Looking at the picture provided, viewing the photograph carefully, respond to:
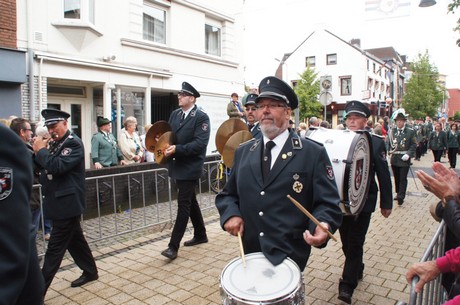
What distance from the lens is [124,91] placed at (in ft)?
42.4

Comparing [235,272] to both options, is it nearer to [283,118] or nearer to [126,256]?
[283,118]

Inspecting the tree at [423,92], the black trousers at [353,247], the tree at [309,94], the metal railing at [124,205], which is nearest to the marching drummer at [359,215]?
the black trousers at [353,247]

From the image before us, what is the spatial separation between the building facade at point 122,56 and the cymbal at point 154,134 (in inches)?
250

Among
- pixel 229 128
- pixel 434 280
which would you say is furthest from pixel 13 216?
pixel 229 128

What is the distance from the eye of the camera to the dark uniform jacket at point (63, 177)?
415cm

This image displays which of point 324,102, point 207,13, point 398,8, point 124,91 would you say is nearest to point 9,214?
point 398,8

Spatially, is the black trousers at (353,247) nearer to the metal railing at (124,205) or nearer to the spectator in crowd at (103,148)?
the metal railing at (124,205)

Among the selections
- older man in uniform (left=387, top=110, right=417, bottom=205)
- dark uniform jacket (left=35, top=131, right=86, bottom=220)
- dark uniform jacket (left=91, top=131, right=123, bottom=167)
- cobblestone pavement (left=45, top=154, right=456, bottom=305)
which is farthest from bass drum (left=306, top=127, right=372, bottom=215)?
older man in uniform (left=387, top=110, right=417, bottom=205)

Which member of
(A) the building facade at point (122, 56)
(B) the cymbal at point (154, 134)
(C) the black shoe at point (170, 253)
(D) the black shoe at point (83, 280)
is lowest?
(D) the black shoe at point (83, 280)

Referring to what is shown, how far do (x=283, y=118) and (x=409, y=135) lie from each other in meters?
7.64

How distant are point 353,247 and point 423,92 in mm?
53750

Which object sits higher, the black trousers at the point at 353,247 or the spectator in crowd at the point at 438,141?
the spectator in crowd at the point at 438,141

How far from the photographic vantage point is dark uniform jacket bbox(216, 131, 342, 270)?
105 inches

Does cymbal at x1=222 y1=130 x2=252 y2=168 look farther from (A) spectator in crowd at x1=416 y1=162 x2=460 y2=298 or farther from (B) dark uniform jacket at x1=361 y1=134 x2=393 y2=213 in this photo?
(A) spectator in crowd at x1=416 y1=162 x2=460 y2=298
